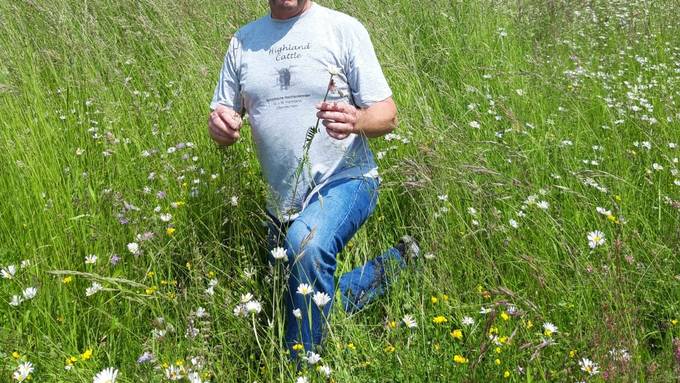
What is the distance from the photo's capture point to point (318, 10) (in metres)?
2.32

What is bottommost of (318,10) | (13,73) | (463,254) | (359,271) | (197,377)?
(359,271)

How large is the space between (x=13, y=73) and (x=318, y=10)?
2104 millimetres

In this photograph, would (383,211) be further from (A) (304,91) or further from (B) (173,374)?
(B) (173,374)

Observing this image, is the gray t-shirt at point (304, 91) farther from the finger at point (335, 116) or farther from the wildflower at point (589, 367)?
the wildflower at point (589, 367)

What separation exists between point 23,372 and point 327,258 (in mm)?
912

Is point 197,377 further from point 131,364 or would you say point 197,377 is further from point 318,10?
point 318,10

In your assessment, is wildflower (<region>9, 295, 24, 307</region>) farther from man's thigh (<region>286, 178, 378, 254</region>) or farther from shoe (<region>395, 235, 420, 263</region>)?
shoe (<region>395, 235, 420, 263</region>)

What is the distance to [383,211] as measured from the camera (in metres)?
2.64

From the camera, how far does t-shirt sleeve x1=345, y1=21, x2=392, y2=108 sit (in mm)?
2225

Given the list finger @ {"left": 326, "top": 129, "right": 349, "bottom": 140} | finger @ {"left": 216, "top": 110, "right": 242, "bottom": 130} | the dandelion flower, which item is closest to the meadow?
the dandelion flower

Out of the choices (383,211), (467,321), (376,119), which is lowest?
(383,211)

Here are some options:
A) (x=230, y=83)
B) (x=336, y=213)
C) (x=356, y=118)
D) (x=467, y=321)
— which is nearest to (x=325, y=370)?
(x=467, y=321)

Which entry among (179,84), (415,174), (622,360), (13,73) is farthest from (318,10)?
(13,73)

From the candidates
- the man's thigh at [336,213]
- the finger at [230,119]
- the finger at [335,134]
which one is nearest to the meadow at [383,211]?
the man's thigh at [336,213]
